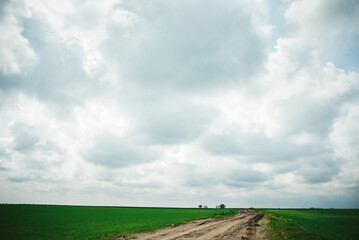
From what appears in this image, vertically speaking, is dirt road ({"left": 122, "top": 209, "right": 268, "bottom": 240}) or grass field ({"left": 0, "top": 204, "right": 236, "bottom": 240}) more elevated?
dirt road ({"left": 122, "top": 209, "right": 268, "bottom": 240})

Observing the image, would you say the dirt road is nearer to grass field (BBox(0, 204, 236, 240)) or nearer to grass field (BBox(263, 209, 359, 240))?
grass field (BBox(263, 209, 359, 240))

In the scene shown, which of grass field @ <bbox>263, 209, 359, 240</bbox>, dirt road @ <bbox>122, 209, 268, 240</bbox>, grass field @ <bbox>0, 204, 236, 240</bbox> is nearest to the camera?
grass field @ <bbox>263, 209, 359, 240</bbox>

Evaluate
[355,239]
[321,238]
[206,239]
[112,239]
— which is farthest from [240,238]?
[112,239]

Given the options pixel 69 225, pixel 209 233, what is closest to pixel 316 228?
pixel 209 233

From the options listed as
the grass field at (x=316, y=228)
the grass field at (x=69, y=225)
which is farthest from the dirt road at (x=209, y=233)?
the grass field at (x=69, y=225)

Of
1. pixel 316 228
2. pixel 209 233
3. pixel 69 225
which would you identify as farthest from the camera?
pixel 69 225

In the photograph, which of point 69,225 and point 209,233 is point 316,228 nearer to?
point 209,233

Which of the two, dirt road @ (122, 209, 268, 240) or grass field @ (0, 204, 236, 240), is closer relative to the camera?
dirt road @ (122, 209, 268, 240)

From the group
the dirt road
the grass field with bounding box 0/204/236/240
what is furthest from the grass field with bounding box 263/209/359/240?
the grass field with bounding box 0/204/236/240

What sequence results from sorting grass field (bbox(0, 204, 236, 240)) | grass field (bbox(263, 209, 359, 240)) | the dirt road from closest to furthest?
grass field (bbox(263, 209, 359, 240)) < the dirt road < grass field (bbox(0, 204, 236, 240))

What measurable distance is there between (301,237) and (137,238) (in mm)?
18288

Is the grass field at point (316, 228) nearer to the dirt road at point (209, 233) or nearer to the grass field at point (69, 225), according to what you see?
the dirt road at point (209, 233)

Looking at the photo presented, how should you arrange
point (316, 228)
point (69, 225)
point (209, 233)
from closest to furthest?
point (209, 233), point (316, 228), point (69, 225)

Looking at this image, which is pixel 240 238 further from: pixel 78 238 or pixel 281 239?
pixel 78 238
